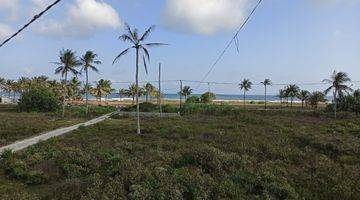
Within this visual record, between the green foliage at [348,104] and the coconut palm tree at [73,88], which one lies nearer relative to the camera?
the green foliage at [348,104]

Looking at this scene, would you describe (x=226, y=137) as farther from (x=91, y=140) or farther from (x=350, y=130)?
(x=350, y=130)

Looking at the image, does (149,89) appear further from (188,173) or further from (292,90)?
(188,173)

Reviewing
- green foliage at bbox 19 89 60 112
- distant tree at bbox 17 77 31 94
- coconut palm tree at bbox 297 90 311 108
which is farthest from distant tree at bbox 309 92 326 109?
distant tree at bbox 17 77 31 94

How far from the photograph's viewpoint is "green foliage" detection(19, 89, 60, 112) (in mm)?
84688

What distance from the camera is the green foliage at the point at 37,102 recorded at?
84.7 metres

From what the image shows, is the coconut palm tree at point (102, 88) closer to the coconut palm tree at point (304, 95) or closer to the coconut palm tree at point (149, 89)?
the coconut palm tree at point (149, 89)

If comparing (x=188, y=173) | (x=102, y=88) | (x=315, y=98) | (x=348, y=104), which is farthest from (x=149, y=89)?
(x=188, y=173)

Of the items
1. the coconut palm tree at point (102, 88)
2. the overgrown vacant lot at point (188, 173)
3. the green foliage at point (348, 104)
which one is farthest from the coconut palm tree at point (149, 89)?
the overgrown vacant lot at point (188, 173)

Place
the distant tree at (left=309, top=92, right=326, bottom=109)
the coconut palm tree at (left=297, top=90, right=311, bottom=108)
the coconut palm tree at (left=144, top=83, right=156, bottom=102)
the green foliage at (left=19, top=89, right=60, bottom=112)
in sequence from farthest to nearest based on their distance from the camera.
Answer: the coconut palm tree at (left=144, top=83, right=156, bottom=102), the coconut palm tree at (left=297, top=90, right=311, bottom=108), the distant tree at (left=309, top=92, right=326, bottom=109), the green foliage at (left=19, top=89, right=60, bottom=112)

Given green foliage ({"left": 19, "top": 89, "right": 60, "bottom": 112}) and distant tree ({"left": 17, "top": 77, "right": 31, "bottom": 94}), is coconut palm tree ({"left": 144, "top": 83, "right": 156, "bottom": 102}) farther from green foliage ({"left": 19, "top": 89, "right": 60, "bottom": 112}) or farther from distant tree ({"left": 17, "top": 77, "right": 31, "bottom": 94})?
green foliage ({"left": 19, "top": 89, "right": 60, "bottom": 112})

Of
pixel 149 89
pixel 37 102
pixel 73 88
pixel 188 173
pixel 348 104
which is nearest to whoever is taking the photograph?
pixel 188 173

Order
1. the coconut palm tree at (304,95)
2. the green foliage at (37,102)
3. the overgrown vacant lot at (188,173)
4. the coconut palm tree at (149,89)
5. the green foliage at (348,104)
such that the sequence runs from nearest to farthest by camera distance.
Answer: the overgrown vacant lot at (188,173) < the green foliage at (348,104) < the green foliage at (37,102) < the coconut palm tree at (304,95) < the coconut palm tree at (149,89)

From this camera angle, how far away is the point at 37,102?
278 ft

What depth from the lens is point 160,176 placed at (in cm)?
1667
